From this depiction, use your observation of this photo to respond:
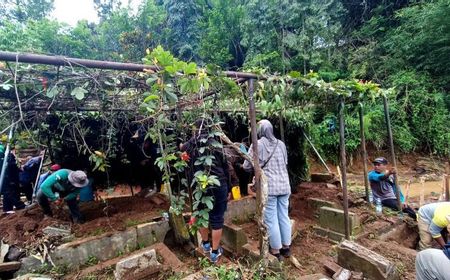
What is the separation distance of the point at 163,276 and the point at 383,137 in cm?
1063

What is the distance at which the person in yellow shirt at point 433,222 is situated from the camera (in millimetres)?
3330

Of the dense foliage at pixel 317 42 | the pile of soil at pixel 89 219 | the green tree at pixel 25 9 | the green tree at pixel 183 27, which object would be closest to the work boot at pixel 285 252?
the pile of soil at pixel 89 219

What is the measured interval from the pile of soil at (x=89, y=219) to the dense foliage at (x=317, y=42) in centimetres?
357

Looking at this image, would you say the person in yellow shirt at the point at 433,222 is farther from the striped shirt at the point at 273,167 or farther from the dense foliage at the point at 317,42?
the dense foliage at the point at 317,42

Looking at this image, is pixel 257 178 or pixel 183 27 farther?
pixel 183 27

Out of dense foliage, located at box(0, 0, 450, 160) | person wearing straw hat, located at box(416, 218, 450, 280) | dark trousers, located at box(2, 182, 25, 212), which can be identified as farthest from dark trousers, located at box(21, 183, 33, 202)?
person wearing straw hat, located at box(416, 218, 450, 280)

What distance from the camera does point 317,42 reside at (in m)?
13.6

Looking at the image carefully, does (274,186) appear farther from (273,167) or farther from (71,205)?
(71,205)

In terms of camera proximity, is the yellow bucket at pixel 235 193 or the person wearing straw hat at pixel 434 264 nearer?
the person wearing straw hat at pixel 434 264

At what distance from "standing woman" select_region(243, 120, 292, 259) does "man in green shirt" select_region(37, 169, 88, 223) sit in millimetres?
2659

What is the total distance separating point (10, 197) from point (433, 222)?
737 centimetres

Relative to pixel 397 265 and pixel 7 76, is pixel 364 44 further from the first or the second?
pixel 7 76

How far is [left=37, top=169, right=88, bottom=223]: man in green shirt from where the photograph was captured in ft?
13.4

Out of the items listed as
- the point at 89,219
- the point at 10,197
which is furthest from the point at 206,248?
the point at 10,197
